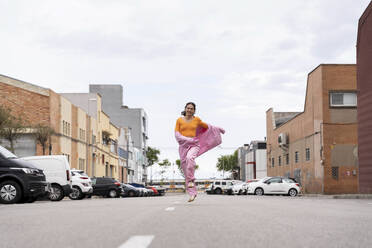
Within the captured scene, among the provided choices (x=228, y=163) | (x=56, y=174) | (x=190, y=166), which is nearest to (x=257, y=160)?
(x=228, y=163)

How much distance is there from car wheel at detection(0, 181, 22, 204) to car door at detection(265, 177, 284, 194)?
24656 millimetres

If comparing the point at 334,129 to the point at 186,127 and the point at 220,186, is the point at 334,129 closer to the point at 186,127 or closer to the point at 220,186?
the point at 220,186

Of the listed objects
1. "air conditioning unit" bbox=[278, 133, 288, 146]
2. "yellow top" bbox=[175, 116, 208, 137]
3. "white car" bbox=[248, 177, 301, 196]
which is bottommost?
"white car" bbox=[248, 177, 301, 196]

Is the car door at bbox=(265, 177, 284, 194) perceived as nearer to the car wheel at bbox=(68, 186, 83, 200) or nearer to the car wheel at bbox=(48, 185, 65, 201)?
the car wheel at bbox=(68, 186, 83, 200)

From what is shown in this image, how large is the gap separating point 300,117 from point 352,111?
287 inches

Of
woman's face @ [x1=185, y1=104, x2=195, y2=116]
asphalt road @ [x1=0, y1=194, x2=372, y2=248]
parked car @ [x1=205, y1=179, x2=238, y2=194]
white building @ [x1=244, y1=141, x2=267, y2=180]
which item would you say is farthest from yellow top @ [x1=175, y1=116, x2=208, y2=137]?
white building @ [x1=244, y1=141, x2=267, y2=180]

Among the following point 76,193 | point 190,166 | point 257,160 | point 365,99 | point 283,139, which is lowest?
point 76,193

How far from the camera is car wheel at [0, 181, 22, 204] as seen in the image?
55.2 feet

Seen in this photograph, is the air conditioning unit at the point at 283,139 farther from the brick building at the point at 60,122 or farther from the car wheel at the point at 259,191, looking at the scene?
the brick building at the point at 60,122

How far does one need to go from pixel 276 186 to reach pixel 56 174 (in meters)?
19.5

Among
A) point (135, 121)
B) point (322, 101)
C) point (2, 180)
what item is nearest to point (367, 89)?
point (322, 101)

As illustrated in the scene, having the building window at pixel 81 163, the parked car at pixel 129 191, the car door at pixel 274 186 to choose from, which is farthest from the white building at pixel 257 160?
the car door at pixel 274 186

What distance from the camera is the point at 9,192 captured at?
16875 millimetres

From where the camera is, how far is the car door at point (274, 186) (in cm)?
3900
